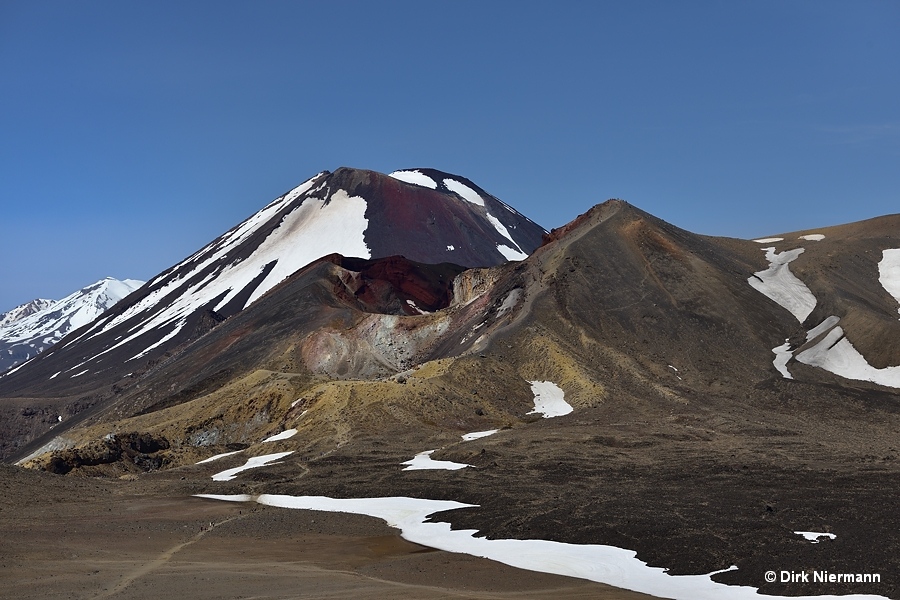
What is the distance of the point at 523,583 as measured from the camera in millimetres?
28266

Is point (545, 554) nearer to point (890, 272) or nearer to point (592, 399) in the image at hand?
point (592, 399)

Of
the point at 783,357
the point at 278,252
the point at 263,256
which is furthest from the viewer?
the point at 263,256

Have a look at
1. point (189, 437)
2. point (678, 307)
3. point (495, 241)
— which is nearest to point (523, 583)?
point (189, 437)

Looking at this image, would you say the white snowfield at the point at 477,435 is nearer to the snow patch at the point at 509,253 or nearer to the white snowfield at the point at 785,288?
the white snowfield at the point at 785,288

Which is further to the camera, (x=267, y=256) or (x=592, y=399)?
(x=267, y=256)

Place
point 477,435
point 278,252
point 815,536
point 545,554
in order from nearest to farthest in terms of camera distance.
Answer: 1. point 815,536
2. point 545,554
3. point 477,435
4. point 278,252

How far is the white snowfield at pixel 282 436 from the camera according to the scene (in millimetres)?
62875

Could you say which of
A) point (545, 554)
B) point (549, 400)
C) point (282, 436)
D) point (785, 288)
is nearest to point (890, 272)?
point (785, 288)

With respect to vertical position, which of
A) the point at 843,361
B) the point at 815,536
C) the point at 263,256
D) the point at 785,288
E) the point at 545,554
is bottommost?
the point at 815,536

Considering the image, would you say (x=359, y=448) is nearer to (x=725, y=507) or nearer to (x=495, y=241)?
(x=725, y=507)

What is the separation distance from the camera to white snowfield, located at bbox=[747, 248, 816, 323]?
289 ft

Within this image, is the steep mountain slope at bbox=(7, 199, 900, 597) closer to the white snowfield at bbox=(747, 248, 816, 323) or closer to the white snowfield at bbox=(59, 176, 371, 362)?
the white snowfield at bbox=(747, 248, 816, 323)

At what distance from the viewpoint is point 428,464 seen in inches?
2052

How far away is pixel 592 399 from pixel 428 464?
1871 cm
